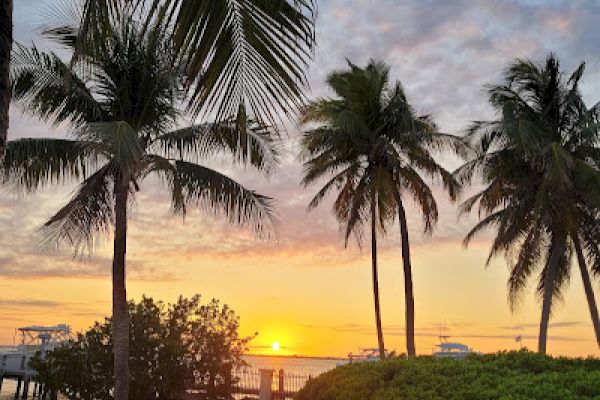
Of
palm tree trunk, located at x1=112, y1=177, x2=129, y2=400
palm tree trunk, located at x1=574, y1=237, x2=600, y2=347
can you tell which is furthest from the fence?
palm tree trunk, located at x1=574, y1=237, x2=600, y2=347

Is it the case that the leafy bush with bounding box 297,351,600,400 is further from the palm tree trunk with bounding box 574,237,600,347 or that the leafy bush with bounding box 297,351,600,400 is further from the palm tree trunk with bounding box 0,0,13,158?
the palm tree trunk with bounding box 574,237,600,347

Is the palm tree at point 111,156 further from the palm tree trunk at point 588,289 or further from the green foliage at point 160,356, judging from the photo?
the palm tree trunk at point 588,289

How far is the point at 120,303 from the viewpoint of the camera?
54.1 ft

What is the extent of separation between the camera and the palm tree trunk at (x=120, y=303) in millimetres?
16281

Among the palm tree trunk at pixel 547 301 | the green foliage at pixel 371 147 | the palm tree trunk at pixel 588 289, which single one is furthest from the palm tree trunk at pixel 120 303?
the palm tree trunk at pixel 588 289

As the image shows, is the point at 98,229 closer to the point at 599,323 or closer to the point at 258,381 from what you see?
the point at 258,381

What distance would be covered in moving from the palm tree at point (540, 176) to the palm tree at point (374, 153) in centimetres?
296

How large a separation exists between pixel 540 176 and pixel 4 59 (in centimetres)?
2456

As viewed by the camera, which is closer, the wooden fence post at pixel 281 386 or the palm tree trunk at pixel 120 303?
the palm tree trunk at pixel 120 303

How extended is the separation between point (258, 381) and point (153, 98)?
9.96 metres

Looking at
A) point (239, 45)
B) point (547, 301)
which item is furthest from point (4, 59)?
point (547, 301)

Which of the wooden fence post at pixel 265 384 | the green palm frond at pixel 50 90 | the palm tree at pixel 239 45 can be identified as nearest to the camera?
the palm tree at pixel 239 45

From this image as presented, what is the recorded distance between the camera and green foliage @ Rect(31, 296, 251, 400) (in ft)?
67.4

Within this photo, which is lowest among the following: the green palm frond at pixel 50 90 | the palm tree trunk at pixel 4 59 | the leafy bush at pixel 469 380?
the leafy bush at pixel 469 380
